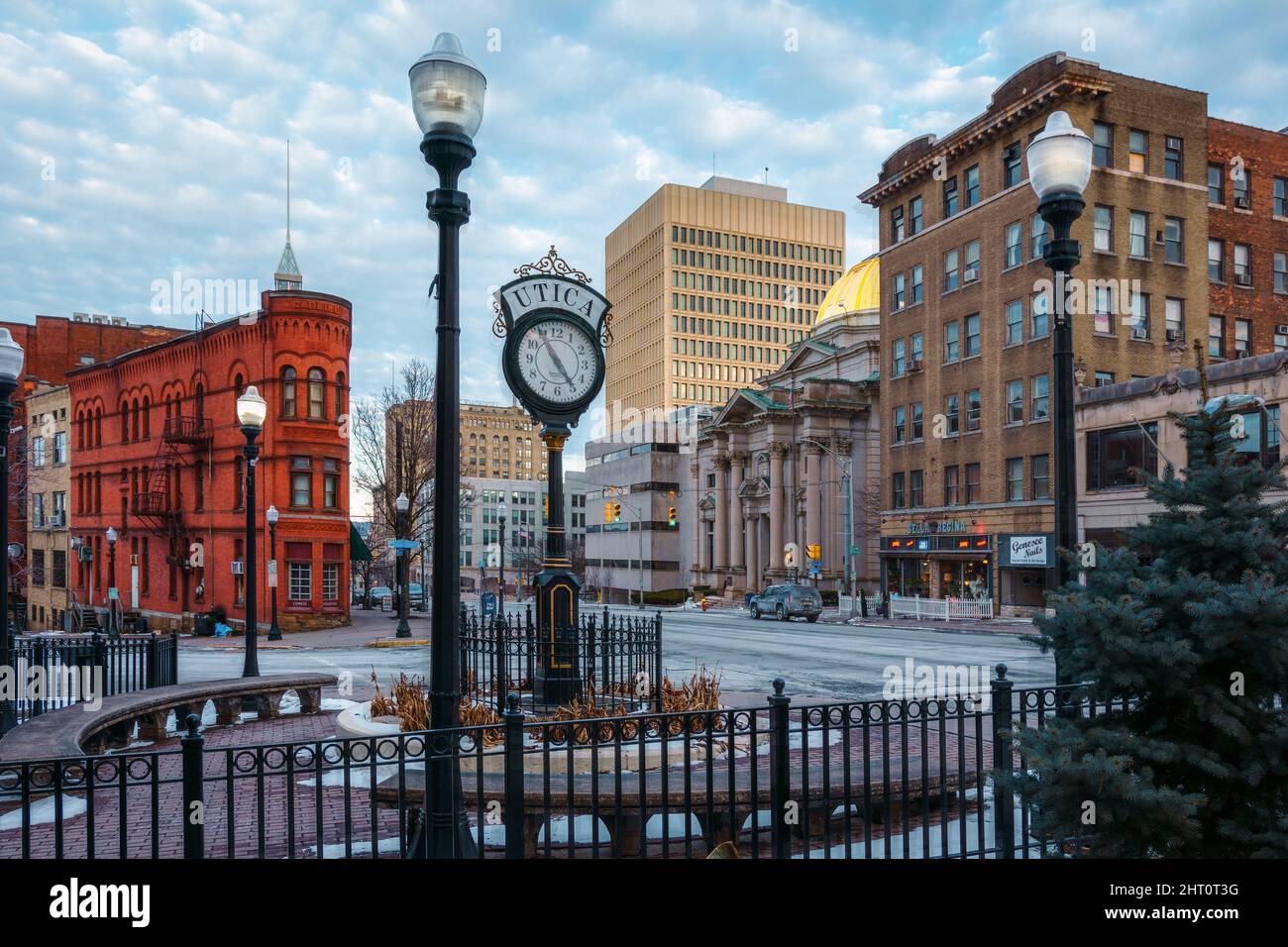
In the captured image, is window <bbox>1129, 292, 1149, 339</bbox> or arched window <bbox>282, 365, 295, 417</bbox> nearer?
arched window <bbox>282, 365, 295, 417</bbox>

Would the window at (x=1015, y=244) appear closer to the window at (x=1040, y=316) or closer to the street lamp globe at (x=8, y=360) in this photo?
the window at (x=1040, y=316)

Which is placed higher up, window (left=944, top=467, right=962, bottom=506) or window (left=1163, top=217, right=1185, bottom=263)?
window (left=1163, top=217, right=1185, bottom=263)

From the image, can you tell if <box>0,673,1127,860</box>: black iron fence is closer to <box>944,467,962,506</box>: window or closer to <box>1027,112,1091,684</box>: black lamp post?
<box>1027,112,1091,684</box>: black lamp post

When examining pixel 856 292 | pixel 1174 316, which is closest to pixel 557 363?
pixel 1174 316

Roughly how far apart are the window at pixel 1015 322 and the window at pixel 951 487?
711 centimetres

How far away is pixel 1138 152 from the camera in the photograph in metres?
42.9

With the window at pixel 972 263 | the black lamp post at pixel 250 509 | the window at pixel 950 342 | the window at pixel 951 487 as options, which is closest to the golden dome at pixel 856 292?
the window at pixel 950 342

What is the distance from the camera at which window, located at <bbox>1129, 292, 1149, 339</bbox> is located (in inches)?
1686

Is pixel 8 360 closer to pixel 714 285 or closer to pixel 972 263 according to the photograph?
pixel 972 263

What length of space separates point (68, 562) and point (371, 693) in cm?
4471

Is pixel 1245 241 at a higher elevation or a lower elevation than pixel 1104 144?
lower

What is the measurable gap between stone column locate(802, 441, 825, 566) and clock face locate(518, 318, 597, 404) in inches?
2118

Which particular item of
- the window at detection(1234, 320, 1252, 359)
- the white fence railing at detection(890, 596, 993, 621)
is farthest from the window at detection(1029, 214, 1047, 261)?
the white fence railing at detection(890, 596, 993, 621)

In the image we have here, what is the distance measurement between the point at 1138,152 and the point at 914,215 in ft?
39.1
